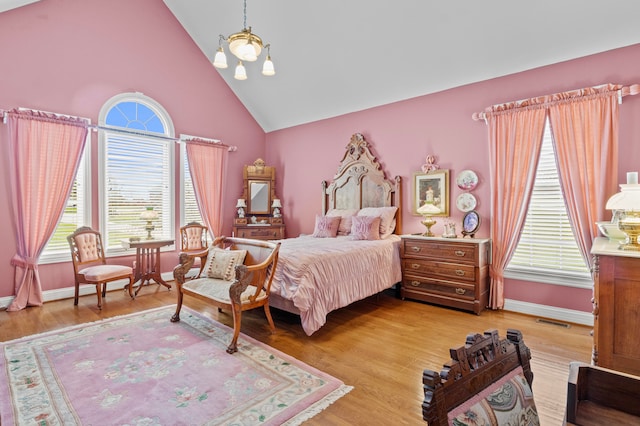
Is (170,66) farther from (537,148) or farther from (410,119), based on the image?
(537,148)

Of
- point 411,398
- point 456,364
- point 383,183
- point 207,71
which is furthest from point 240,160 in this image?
point 456,364

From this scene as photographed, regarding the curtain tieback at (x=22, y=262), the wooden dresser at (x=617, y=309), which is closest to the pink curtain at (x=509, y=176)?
the wooden dresser at (x=617, y=309)

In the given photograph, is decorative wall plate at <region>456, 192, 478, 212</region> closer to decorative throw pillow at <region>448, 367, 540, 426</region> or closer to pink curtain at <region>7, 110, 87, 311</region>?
decorative throw pillow at <region>448, 367, 540, 426</region>

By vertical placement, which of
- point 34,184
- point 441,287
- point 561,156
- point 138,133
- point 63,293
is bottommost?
point 63,293

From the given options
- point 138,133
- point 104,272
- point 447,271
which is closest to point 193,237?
point 104,272

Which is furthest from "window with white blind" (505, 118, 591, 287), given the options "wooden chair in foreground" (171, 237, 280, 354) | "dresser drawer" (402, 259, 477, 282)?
"wooden chair in foreground" (171, 237, 280, 354)

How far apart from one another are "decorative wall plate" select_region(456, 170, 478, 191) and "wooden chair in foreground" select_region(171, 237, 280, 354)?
265 cm

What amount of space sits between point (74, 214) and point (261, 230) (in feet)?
9.32

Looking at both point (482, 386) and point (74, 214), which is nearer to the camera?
point (482, 386)

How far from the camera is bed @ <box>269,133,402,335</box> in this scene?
127 inches

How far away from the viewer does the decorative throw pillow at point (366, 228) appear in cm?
457

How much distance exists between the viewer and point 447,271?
13.4 ft

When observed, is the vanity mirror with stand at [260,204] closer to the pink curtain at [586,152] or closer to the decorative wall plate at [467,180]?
the decorative wall plate at [467,180]

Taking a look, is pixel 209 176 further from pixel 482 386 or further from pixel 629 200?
pixel 482 386
